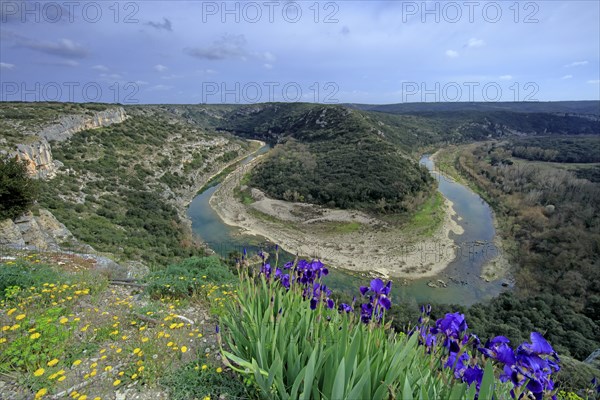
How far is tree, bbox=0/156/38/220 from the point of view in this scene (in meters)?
10.3

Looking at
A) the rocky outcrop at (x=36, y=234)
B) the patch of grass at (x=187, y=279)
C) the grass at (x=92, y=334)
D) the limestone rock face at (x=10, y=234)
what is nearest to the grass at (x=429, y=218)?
the patch of grass at (x=187, y=279)

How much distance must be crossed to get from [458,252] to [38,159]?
3375 centimetres

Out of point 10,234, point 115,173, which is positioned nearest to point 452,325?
point 10,234

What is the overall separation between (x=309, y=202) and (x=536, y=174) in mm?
34866

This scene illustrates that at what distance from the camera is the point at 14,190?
10734mm

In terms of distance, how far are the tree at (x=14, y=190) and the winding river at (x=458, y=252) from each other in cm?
1367

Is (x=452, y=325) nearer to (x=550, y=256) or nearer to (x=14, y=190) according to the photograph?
(x=14, y=190)

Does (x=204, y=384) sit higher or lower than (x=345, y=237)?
higher

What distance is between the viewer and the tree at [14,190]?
10.3 m

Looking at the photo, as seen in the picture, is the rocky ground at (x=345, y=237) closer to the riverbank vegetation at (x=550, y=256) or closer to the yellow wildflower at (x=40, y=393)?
the riverbank vegetation at (x=550, y=256)

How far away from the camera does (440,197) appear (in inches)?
1490

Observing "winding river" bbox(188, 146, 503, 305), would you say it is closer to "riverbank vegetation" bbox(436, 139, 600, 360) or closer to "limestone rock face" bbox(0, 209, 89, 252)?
"riverbank vegetation" bbox(436, 139, 600, 360)

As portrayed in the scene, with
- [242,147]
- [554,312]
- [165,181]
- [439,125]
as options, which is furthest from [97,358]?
[439,125]

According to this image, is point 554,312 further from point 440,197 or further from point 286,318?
point 440,197
